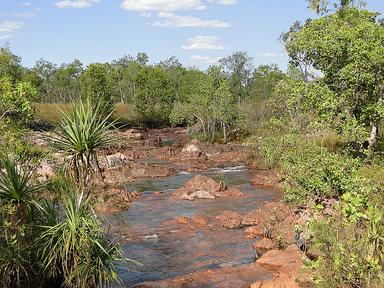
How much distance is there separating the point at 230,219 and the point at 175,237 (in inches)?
154

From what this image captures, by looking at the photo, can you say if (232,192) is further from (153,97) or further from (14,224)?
(153,97)

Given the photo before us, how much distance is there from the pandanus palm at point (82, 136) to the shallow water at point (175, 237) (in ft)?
22.2

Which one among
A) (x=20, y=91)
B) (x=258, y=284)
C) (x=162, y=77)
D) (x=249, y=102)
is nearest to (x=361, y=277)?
(x=258, y=284)

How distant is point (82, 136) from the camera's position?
1196 cm

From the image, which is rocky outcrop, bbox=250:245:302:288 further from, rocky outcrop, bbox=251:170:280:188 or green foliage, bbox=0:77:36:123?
rocky outcrop, bbox=251:170:280:188

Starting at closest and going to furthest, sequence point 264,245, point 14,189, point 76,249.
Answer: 1. point 76,249
2. point 14,189
3. point 264,245

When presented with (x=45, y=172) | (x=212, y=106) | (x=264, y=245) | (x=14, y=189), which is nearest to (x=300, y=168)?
(x=264, y=245)

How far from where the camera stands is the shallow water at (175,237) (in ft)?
61.5

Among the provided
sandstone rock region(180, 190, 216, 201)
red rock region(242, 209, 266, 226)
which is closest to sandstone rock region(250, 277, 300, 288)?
red rock region(242, 209, 266, 226)

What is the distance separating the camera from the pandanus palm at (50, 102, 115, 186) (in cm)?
1193

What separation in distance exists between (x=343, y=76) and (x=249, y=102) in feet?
152

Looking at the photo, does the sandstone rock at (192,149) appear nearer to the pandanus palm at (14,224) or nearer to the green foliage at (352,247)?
the pandanus palm at (14,224)

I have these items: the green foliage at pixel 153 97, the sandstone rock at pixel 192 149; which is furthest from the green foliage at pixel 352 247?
the green foliage at pixel 153 97

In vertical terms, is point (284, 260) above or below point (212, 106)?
below
